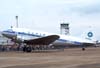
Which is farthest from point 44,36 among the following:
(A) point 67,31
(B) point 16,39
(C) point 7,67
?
(A) point 67,31

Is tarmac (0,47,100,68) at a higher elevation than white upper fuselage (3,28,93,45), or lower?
lower

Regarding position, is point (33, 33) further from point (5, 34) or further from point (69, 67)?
point (69, 67)

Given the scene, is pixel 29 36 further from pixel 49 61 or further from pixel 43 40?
pixel 49 61

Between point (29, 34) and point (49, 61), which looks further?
point (29, 34)

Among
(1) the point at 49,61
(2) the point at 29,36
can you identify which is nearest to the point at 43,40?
(2) the point at 29,36

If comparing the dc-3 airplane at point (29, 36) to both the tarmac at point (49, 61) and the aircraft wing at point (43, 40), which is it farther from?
the tarmac at point (49, 61)

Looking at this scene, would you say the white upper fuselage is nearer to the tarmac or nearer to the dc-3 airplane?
the dc-3 airplane

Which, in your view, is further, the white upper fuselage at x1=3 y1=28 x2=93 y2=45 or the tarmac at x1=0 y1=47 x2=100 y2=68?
Result: the white upper fuselage at x1=3 y1=28 x2=93 y2=45

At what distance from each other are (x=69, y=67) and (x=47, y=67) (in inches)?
57.0

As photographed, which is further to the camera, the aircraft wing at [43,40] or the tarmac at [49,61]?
the aircraft wing at [43,40]

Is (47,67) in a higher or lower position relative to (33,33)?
lower

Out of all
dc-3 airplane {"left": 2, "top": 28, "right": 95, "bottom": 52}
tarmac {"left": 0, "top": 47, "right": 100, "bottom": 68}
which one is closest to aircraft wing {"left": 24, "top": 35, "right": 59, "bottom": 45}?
dc-3 airplane {"left": 2, "top": 28, "right": 95, "bottom": 52}

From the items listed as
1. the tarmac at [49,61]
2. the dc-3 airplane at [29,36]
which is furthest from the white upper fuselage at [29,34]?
the tarmac at [49,61]

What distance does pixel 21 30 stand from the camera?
52.3 m
